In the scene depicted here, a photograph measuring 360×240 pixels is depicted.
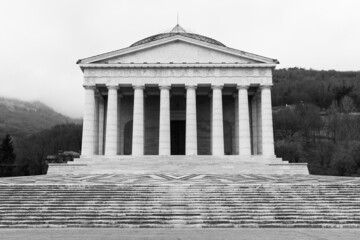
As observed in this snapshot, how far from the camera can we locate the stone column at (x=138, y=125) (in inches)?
1445

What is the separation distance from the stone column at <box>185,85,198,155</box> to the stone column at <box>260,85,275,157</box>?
24.3 ft

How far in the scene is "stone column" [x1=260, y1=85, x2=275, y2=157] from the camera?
37031 mm

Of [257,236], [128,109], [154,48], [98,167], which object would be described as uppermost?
[154,48]

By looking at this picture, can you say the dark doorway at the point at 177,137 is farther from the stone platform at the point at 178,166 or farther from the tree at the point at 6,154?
the tree at the point at 6,154

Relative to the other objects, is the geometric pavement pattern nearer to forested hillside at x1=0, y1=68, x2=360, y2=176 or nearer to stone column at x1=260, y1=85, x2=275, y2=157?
stone column at x1=260, y1=85, x2=275, y2=157

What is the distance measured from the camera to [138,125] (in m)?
37.2

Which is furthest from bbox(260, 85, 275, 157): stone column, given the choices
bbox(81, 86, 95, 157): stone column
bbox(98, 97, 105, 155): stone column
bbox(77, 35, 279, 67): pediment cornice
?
bbox(98, 97, 105, 155): stone column

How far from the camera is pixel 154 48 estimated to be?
38594mm

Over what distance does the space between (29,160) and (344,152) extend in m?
68.3

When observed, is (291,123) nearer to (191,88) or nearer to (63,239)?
(191,88)

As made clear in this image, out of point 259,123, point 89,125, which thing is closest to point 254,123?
point 259,123

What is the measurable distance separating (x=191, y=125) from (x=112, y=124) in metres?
8.55

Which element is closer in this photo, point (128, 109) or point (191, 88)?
point (191, 88)

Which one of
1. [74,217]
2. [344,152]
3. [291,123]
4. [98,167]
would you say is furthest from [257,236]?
[291,123]
